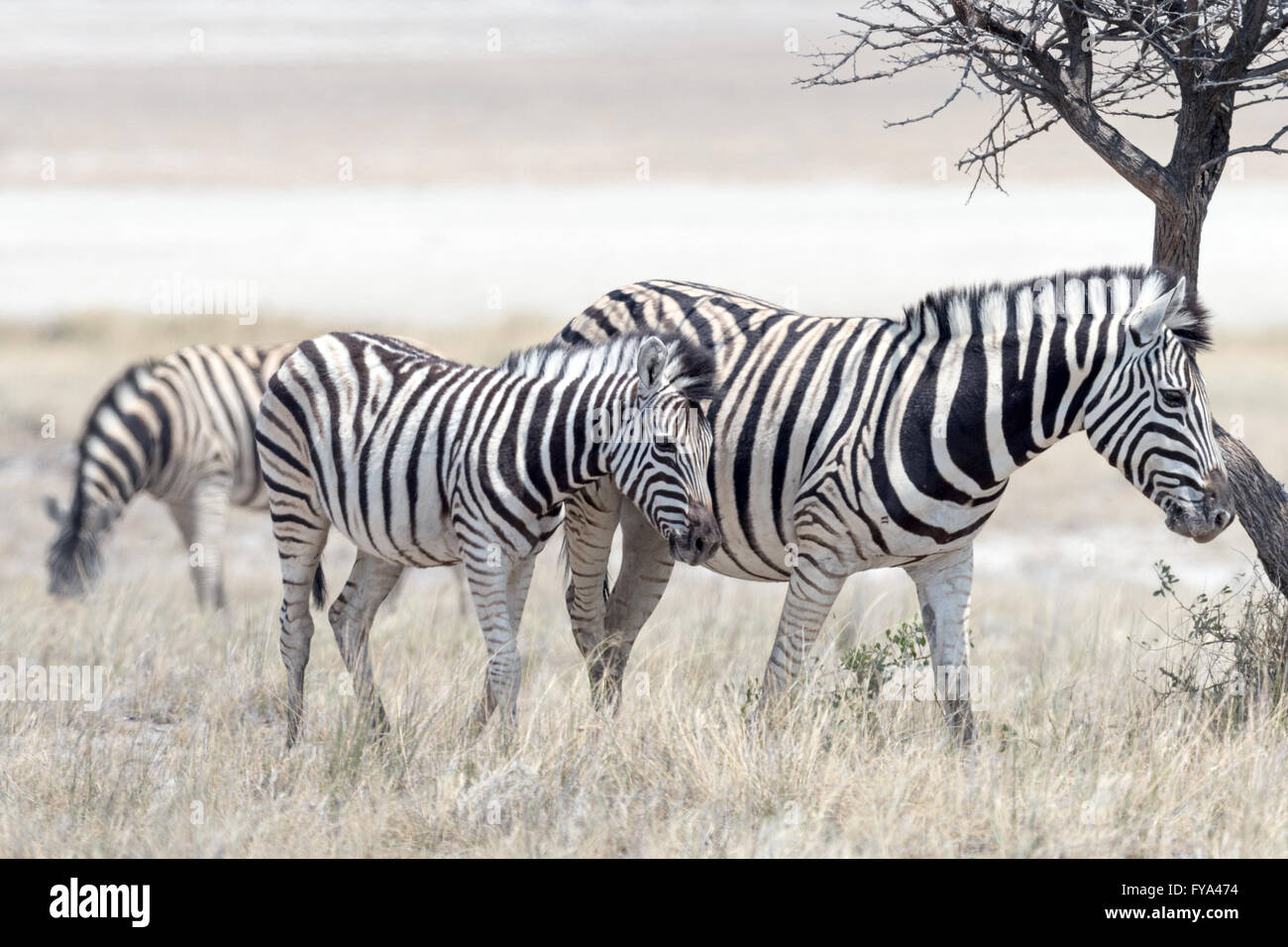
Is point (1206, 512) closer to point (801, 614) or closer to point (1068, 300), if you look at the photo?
point (1068, 300)

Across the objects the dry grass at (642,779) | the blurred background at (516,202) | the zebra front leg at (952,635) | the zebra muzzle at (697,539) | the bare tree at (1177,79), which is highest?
the blurred background at (516,202)

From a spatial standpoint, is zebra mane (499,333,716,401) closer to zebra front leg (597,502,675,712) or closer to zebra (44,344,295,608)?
zebra front leg (597,502,675,712)

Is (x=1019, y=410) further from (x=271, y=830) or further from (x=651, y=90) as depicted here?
(x=651, y=90)

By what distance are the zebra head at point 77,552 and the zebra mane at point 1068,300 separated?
6677 mm

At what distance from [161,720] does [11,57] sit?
3257 inches

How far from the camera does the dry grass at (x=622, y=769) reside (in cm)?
521

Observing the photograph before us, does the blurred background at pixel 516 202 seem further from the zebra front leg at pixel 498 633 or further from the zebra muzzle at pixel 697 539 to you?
the zebra front leg at pixel 498 633

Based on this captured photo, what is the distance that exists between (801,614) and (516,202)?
4788 centimetres

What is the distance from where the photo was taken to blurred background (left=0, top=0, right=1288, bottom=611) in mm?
17297

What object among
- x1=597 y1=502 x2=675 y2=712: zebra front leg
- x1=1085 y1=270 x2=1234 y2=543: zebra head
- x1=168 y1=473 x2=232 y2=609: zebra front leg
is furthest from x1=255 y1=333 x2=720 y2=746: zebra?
x1=168 y1=473 x2=232 y2=609: zebra front leg

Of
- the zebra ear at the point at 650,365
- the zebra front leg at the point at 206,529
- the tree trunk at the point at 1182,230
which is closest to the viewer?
the zebra ear at the point at 650,365

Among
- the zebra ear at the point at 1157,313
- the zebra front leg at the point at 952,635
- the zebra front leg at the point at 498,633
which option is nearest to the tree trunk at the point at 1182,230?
the zebra ear at the point at 1157,313

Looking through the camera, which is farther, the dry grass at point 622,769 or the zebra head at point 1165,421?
the zebra head at point 1165,421

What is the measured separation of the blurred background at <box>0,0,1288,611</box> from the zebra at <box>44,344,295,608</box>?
0.68 metres
